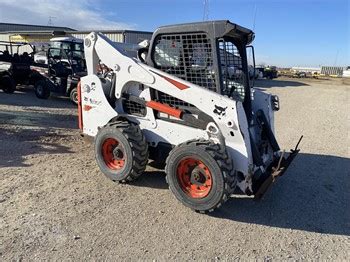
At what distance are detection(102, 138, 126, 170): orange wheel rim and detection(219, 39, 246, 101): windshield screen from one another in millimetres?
1753

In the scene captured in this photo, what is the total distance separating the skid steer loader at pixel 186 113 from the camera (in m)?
4.48

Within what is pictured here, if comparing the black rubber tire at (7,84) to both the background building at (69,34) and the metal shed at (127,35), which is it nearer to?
the background building at (69,34)

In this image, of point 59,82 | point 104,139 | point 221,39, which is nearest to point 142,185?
point 104,139

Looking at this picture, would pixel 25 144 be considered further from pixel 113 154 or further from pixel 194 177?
pixel 194 177

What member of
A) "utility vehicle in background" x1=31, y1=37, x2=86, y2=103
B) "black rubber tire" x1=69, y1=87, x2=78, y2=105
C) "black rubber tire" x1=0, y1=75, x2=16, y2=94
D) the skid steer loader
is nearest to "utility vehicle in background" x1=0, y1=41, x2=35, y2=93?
"black rubber tire" x1=0, y1=75, x2=16, y2=94

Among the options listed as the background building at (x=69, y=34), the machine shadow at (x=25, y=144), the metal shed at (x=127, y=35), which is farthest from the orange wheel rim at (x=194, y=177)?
the metal shed at (x=127, y=35)

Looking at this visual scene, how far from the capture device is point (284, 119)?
11711mm

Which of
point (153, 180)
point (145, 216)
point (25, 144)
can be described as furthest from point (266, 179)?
point (25, 144)

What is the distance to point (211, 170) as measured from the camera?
436 centimetres

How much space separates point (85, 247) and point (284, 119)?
30.5 ft

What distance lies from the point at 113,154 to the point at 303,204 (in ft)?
9.35

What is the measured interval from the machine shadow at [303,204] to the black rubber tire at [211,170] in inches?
10.8

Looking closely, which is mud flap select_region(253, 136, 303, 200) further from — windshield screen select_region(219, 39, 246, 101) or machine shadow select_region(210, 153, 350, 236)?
windshield screen select_region(219, 39, 246, 101)

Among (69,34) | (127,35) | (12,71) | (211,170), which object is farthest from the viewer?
(69,34)
